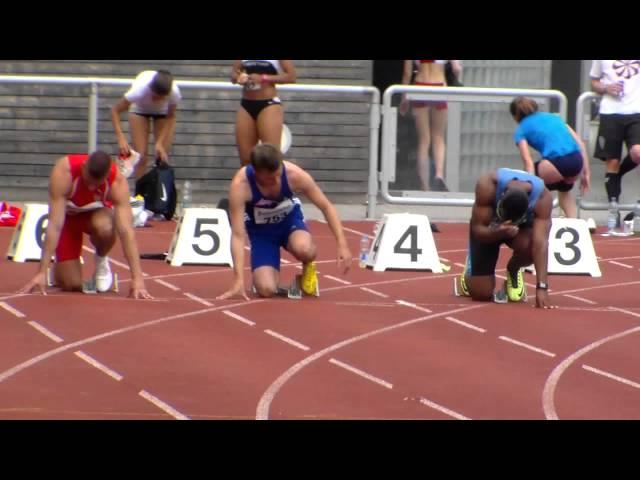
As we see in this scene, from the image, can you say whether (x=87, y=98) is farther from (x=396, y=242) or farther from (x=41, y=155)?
(x=396, y=242)

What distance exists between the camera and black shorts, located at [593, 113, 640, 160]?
15.2m

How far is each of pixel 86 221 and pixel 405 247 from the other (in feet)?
9.77

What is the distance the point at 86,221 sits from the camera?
1104cm

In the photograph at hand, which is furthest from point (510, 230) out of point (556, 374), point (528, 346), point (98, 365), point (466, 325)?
point (98, 365)

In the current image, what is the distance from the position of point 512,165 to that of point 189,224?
15.4 ft

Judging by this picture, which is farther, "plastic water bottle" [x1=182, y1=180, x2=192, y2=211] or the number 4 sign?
"plastic water bottle" [x1=182, y1=180, x2=192, y2=211]

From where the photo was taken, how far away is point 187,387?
8367 millimetres

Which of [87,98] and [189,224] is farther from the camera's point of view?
[87,98]

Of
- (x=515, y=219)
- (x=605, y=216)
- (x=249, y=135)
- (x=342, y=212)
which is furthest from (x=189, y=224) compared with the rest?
(x=605, y=216)

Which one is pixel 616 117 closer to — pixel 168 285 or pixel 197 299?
pixel 168 285

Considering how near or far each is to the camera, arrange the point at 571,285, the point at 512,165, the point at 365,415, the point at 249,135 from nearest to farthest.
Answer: the point at 365,415
the point at 571,285
the point at 249,135
the point at 512,165

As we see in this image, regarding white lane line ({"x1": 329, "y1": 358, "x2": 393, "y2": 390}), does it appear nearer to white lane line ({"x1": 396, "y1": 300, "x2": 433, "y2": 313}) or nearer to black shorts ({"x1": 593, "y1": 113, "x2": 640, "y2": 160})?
white lane line ({"x1": 396, "y1": 300, "x2": 433, "y2": 313})

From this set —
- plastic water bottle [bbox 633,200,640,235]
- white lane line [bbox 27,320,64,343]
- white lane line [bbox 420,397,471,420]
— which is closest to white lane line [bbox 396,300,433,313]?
white lane line [bbox 420,397,471,420]

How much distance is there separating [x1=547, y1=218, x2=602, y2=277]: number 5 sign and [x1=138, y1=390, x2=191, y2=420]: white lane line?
539 centimetres
